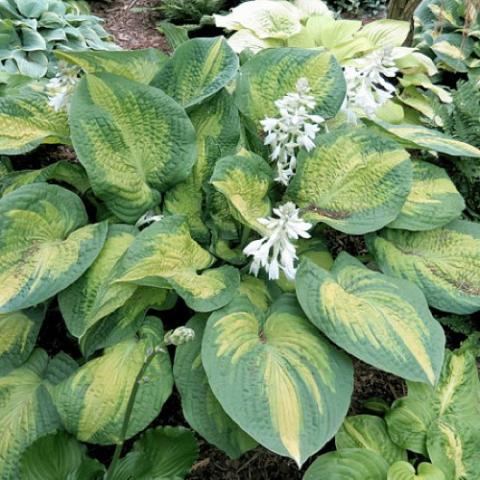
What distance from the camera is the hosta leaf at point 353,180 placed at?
2010 millimetres

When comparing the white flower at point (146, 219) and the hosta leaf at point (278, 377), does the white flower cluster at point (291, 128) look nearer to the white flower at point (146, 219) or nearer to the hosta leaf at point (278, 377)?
the white flower at point (146, 219)

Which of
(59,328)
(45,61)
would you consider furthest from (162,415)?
(45,61)

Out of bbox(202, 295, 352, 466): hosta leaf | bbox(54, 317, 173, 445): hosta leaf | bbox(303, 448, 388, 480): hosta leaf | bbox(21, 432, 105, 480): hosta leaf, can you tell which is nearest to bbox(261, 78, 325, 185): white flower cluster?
bbox(202, 295, 352, 466): hosta leaf

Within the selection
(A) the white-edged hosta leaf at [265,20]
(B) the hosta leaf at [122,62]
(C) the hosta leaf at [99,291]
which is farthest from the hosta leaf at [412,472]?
(A) the white-edged hosta leaf at [265,20]

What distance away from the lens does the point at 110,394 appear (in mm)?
1668

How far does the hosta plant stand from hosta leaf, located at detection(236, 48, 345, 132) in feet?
3.40

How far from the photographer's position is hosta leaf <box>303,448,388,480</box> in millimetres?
1706

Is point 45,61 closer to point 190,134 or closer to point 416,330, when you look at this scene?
point 190,134

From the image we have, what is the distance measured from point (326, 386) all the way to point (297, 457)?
234mm

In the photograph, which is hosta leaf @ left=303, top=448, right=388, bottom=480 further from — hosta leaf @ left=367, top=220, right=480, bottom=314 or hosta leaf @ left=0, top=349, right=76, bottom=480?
hosta leaf @ left=0, top=349, right=76, bottom=480

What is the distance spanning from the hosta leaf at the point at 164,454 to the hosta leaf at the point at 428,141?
135 cm

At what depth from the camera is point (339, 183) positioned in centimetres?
209

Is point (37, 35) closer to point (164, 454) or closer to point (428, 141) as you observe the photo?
point (428, 141)

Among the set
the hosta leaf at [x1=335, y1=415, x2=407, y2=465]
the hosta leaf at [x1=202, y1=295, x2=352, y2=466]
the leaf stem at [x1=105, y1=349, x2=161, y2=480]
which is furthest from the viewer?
the hosta leaf at [x1=335, y1=415, x2=407, y2=465]
